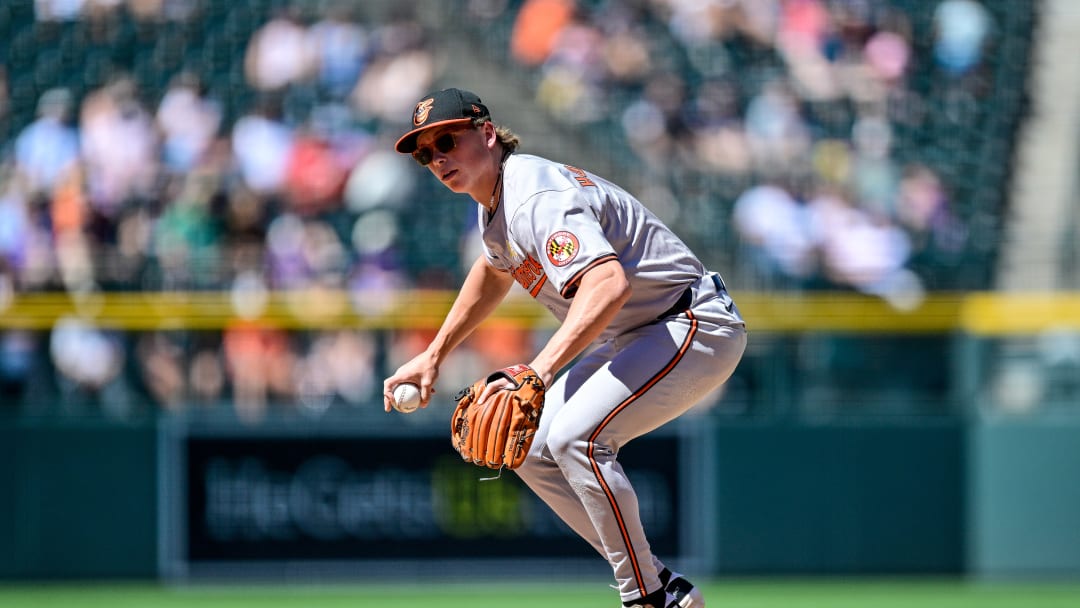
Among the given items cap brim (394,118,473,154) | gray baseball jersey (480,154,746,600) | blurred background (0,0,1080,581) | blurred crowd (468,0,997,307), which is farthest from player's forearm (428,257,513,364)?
blurred crowd (468,0,997,307)

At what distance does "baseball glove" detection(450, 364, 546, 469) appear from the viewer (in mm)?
4492

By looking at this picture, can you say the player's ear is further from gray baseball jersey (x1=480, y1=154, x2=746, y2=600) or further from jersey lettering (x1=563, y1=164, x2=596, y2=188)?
jersey lettering (x1=563, y1=164, x2=596, y2=188)

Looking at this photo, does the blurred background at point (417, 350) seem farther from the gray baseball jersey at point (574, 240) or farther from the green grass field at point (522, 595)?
the gray baseball jersey at point (574, 240)

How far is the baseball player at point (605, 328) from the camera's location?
185 inches

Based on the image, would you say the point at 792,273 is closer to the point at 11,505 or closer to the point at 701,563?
the point at 701,563

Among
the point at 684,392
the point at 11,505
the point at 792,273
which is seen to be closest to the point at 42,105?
the point at 11,505

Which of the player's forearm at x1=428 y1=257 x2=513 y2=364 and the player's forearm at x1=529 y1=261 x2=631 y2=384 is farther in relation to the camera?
the player's forearm at x1=428 y1=257 x2=513 y2=364

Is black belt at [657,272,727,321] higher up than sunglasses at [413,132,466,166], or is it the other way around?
sunglasses at [413,132,466,166]

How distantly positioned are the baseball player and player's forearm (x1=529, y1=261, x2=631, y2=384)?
0.07 meters

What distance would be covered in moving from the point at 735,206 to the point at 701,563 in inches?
111

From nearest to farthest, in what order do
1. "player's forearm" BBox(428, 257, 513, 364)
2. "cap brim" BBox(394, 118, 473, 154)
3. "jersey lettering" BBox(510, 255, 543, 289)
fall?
1. "cap brim" BBox(394, 118, 473, 154)
2. "jersey lettering" BBox(510, 255, 543, 289)
3. "player's forearm" BBox(428, 257, 513, 364)

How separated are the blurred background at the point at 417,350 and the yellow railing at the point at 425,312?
20mm

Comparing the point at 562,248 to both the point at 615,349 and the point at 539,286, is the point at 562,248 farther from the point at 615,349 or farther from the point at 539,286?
the point at 615,349

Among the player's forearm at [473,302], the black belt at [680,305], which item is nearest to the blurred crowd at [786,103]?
the player's forearm at [473,302]
